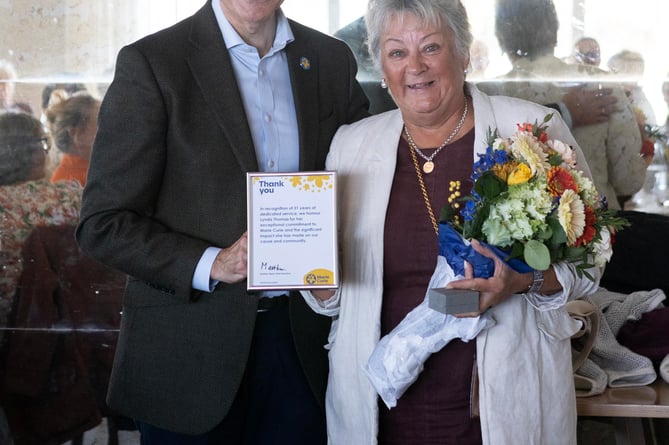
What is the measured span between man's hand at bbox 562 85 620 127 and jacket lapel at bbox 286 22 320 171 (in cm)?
219

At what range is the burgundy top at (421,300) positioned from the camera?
2129mm

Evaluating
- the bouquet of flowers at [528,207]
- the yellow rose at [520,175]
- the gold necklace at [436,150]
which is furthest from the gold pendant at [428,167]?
the yellow rose at [520,175]

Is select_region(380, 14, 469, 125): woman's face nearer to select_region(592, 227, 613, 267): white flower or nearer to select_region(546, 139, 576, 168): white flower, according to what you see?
select_region(546, 139, 576, 168): white flower

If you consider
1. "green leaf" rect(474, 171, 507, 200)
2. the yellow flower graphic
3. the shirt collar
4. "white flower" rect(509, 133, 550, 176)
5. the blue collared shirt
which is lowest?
"green leaf" rect(474, 171, 507, 200)

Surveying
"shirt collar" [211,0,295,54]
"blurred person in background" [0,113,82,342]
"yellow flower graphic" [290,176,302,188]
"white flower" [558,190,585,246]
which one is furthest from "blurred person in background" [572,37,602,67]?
"yellow flower graphic" [290,176,302,188]

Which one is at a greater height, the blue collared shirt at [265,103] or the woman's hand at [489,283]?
the blue collared shirt at [265,103]

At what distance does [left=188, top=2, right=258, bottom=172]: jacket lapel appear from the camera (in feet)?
7.29

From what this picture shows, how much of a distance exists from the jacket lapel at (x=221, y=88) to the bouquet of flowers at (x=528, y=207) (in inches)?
21.9

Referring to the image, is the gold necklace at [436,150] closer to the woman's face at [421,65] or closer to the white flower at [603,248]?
the woman's face at [421,65]

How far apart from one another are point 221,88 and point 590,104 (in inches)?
103

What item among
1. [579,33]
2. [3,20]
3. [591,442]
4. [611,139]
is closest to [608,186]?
[611,139]

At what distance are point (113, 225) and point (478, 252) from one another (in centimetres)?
88

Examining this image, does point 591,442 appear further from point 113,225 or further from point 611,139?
point 113,225

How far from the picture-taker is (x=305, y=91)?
2.42m
